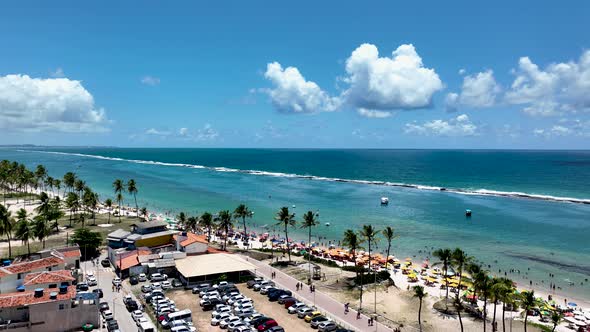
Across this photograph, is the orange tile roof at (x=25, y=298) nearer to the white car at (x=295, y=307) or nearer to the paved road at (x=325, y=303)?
the white car at (x=295, y=307)

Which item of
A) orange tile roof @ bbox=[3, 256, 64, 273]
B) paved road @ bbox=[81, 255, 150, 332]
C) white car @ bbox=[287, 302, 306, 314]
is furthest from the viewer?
orange tile roof @ bbox=[3, 256, 64, 273]

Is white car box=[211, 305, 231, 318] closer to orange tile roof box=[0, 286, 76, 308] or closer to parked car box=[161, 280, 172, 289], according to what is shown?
parked car box=[161, 280, 172, 289]

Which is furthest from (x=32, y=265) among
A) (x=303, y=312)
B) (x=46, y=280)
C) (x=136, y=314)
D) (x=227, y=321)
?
(x=303, y=312)

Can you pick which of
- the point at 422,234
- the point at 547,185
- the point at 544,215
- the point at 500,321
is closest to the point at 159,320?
the point at 500,321

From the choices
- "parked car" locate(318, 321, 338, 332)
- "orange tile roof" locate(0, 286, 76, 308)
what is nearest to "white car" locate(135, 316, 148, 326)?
"orange tile roof" locate(0, 286, 76, 308)

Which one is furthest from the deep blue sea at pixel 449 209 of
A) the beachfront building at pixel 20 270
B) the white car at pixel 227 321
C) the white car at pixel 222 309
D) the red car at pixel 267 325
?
the beachfront building at pixel 20 270

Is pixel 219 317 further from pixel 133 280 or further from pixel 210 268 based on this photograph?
pixel 133 280

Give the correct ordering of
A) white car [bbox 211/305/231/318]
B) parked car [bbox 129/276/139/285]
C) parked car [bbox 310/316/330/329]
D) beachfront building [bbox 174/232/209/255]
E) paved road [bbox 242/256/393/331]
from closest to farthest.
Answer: parked car [bbox 310/316/330/329]
paved road [bbox 242/256/393/331]
white car [bbox 211/305/231/318]
parked car [bbox 129/276/139/285]
beachfront building [bbox 174/232/209/255]
